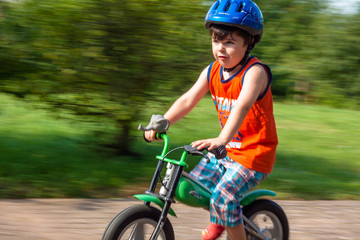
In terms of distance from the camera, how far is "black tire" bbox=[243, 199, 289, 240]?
3.79 meters

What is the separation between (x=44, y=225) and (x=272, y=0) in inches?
725

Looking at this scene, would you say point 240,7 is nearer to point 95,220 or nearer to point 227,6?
point 227,6

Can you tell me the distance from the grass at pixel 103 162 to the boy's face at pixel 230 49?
8.96 ft

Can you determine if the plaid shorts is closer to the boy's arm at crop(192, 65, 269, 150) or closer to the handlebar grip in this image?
the boy's arm at crop(192, 65, 269, 150)

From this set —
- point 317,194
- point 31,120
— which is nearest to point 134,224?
point 317,194

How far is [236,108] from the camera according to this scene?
3328 millimetres

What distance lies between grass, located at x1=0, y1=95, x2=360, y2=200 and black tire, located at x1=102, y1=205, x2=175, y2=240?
7.95 ft

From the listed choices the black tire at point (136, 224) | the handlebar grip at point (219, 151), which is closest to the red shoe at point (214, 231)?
the black tire at point (136, 224)

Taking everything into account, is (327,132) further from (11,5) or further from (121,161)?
(11,5)

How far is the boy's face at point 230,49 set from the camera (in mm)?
3434

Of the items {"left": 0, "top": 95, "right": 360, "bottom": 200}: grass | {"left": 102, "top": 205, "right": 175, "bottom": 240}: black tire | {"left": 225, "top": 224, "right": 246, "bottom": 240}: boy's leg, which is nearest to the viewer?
{"left": 102, "top": 205, "right": 175, "bottom": 240}: black tire

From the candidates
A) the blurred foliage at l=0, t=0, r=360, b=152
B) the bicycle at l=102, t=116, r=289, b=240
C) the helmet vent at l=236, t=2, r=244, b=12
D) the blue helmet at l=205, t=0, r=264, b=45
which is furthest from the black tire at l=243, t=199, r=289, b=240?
the blurred foliage at l=0, t=0, r=360, b=152

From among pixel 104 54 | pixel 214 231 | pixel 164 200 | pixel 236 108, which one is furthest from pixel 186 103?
pixel 104 54

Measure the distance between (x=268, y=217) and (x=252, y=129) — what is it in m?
0.76
